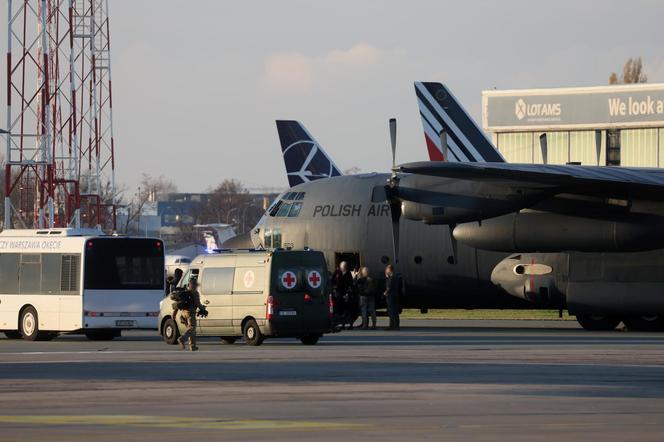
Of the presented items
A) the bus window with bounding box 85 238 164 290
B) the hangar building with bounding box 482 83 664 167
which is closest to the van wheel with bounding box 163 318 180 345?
the bus window with bounding box 85 238 164 290

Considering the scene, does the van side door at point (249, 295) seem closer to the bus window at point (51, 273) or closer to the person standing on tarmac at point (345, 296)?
the bus window at point (51, 273)

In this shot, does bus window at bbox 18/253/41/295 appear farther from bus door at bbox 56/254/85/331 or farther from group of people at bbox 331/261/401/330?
group of people at bbox 331/261/401/330

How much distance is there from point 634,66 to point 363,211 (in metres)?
66.6

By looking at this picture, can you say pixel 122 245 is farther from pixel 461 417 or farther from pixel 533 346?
pixel 461 417

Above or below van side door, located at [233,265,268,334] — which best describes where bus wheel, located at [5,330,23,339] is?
below

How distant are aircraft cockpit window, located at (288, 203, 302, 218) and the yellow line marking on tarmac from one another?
77.5 ft

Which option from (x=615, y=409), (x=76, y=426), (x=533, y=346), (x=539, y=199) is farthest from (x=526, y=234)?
(x=76, y=426)

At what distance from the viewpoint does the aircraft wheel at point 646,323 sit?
1329 inches

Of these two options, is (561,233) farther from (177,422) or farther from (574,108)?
(574,108)

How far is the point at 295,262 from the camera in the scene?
95.8ft

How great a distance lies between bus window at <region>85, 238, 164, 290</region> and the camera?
32.2m

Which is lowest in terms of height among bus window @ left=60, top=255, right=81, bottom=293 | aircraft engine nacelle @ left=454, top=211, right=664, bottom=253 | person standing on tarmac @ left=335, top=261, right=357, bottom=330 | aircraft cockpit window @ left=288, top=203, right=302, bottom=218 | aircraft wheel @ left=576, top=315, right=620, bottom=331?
aircraft wheel @ left=576, top=315, right=620, bottom=331

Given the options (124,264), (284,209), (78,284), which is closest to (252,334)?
(124,264)

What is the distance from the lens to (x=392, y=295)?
34.9 meters
